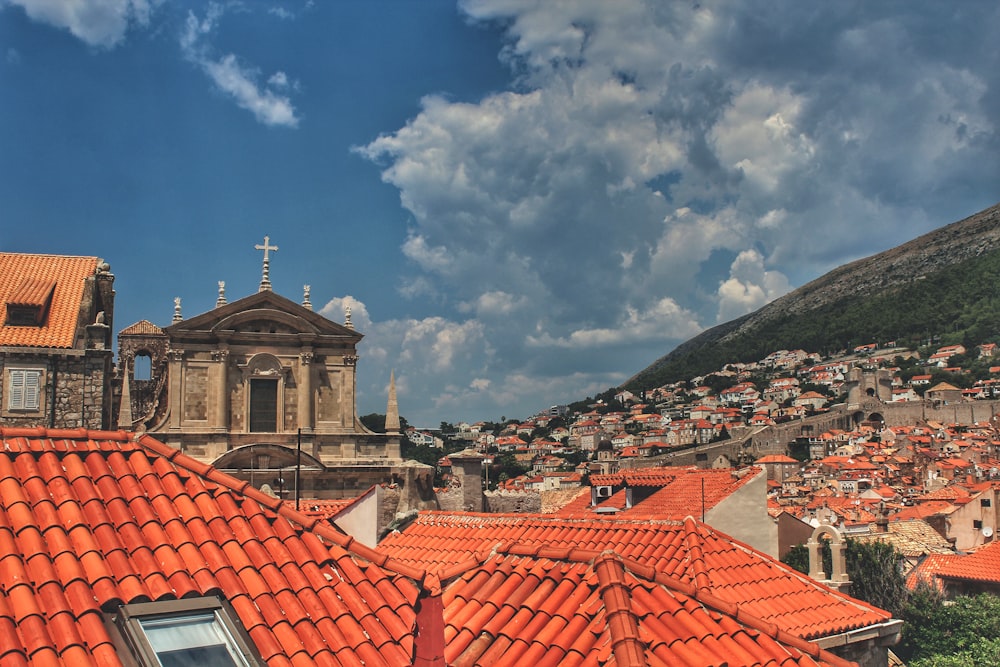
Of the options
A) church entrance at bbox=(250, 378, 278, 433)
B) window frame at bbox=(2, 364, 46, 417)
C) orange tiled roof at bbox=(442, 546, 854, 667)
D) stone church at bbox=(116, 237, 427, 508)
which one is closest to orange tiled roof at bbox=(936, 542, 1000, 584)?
stone church at bbox=(116, 237, 427, 508)

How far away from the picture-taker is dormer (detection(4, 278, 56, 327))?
24.2 meters

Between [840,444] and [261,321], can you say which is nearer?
[261,321]

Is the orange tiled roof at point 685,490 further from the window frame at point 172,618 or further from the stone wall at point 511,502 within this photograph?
the window frame at point 172,618

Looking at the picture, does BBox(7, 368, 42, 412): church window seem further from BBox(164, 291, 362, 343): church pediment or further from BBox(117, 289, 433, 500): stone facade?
BBox(164, 291, 362, 343): church pediment

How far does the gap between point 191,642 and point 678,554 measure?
6717mm

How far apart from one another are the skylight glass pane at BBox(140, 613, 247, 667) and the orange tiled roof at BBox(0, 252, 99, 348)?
2187 centimetres

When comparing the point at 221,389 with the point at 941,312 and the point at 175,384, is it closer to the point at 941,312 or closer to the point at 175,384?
the point at 175,384

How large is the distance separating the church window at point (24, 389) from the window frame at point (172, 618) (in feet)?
70.2

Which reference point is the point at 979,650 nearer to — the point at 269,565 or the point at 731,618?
the point at 731,618

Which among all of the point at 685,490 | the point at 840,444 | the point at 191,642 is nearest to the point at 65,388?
the point at 685,490

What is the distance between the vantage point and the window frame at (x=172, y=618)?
427 centimetres

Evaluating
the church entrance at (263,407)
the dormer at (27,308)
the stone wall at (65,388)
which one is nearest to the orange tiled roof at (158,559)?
the stone wall at (65,388)

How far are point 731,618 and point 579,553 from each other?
4.42 feet

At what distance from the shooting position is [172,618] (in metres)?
4.61
